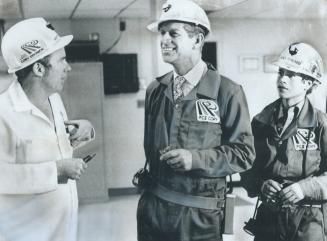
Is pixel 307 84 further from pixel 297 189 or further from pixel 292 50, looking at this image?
pixel 297 189

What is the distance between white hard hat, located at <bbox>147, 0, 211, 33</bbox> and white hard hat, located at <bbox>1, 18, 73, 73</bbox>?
0.31 metres

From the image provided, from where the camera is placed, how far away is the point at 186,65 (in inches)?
54.5

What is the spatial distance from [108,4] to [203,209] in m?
0.71

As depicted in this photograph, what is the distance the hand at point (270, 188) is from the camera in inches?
59.7

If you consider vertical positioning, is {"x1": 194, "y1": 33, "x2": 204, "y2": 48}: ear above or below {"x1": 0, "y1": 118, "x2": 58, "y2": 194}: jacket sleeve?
above

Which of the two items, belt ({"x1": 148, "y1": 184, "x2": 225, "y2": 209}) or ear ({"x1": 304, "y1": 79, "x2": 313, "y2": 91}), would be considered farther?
ear ({"x1": 304, "y1": 79, "x2": 313, "y2": 91})

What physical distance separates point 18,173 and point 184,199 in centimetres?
51

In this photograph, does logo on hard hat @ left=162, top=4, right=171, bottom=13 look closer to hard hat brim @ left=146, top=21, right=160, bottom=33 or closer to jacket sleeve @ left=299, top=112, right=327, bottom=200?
hard hat brim @ left=146, top=21, right=160, bottom=33

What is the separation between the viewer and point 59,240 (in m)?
1.37

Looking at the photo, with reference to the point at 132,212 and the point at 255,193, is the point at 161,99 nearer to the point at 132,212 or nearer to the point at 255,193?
the point at 132,212

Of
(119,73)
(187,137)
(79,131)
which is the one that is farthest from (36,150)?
(187,137)

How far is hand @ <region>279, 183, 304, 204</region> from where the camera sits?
59.6 inches

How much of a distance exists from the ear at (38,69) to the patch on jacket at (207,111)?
479 millimetres

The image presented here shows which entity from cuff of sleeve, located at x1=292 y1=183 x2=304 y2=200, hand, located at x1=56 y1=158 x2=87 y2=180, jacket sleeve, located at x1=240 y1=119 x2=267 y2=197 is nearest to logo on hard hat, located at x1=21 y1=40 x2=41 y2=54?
hand, located at x1=56 y1=158 x2=87 y2=180
